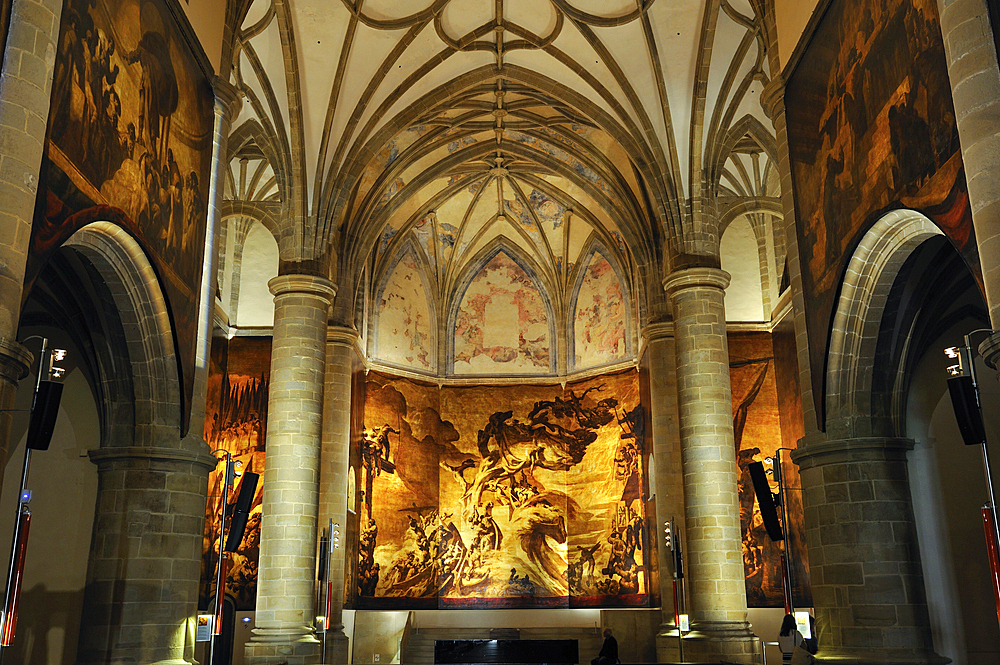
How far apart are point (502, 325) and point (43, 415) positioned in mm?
19105

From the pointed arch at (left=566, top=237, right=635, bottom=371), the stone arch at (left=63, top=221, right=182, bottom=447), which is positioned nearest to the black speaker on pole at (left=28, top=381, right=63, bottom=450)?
the stone arch at (left=63, top=221, right=182, bottom=447)

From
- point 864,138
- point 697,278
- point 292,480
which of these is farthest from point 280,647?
point 864,138

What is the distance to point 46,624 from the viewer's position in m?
11.4

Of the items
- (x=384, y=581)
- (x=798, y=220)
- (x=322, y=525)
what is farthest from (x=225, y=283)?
(x=798, y=220)

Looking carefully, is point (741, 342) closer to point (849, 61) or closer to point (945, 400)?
point (945, 400)

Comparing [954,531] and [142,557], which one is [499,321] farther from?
[142,557]

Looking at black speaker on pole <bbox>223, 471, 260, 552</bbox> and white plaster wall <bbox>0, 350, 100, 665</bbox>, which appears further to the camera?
black speaker on pole <bbox>223, 471, 260, 552</bbox>

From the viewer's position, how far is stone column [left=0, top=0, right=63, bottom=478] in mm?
6367

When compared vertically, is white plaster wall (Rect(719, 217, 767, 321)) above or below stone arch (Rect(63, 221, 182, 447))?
above

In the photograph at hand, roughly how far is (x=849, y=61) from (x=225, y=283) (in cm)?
1615

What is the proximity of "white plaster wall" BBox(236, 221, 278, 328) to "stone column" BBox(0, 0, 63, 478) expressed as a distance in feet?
48.7

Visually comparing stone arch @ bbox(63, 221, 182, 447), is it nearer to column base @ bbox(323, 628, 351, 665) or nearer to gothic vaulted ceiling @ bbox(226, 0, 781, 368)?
gothic vaulted ceiling @ bbox(226, 0, 781, 368)

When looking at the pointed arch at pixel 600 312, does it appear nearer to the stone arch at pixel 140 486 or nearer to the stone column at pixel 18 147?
the stone arch at pixel 140 486

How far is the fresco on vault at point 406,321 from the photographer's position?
2391cm
